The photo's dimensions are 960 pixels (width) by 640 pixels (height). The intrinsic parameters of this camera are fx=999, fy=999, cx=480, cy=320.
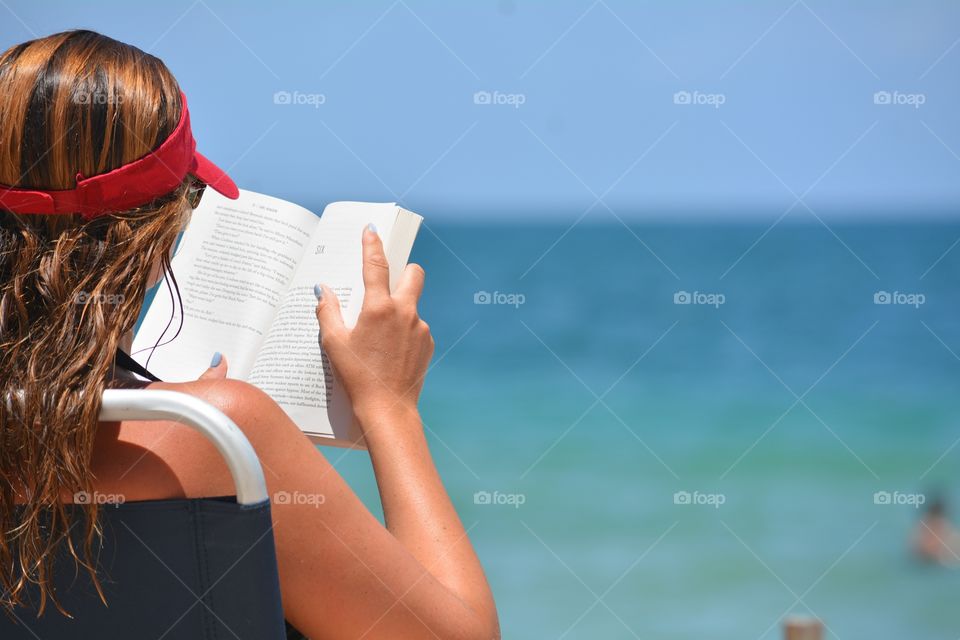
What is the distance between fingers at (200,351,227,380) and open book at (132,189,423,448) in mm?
18

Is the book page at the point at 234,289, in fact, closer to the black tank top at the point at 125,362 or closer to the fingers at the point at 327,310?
the fingers at the point at 327,310

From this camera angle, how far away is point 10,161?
0.94 meters

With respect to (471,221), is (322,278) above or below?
above

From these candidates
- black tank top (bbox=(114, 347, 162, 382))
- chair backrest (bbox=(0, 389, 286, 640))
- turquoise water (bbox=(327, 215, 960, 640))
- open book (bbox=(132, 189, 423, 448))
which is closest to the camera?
chair backrest (bbox=(0, 389, 286, 640))

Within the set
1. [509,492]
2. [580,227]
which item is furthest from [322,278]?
[580,227]

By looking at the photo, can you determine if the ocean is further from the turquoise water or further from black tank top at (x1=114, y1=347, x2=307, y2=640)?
black tank top at (x1=114, y1=347, x2=307, y2=640)

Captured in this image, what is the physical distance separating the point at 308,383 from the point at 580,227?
1814cm

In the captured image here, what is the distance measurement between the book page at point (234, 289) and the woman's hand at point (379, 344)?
187mm

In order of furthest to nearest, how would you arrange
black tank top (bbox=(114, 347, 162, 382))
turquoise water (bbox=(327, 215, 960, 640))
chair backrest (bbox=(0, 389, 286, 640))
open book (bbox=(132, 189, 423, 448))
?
1. turquoise water (bbox=(327, 215, 960, 640))
2. open book (bbox=(132, 189, 423, 448))
3. black tank top (bbox=(114, 347, 162, 382))
4. chair backrest (bbox=(0, 389, 286, 640))

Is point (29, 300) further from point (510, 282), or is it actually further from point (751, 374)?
point (510, 282)

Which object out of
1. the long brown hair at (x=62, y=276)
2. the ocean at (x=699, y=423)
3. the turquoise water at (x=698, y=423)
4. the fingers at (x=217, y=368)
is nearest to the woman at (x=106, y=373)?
Result: the long brown hair at (x=62, y=276)

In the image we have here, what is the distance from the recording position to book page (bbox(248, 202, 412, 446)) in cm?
134

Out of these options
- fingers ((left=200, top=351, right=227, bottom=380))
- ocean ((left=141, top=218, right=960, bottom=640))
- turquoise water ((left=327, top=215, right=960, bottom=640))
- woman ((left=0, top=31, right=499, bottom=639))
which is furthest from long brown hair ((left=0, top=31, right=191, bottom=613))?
turquoise water ((left=327, top=215, right=960, bottom=640))

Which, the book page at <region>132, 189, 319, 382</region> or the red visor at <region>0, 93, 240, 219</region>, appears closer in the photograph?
the red visor at <region>0, 93, 240, 219</region>
